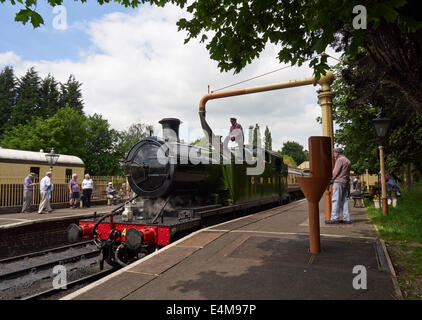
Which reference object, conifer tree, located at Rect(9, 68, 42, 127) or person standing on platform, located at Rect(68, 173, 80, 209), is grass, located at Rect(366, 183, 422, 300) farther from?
conifer tree, located at Rect(9, 68, 42, 127)

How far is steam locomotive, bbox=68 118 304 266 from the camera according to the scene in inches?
213

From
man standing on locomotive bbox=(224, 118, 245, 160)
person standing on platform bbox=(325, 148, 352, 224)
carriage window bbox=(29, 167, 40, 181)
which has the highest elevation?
man standing on locomotive bbox=(224, 118, 245, 160)

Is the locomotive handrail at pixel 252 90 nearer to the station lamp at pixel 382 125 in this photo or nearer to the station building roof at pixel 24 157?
the station lamp at pixel 382 125

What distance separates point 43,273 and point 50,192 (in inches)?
298

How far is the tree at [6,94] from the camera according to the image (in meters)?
43.4

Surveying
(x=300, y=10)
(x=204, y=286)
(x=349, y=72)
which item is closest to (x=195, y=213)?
(x=204, y=286)

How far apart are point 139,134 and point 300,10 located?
44668mm

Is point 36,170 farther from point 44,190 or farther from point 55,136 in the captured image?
point 55,136

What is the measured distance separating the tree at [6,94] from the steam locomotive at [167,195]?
46.0m

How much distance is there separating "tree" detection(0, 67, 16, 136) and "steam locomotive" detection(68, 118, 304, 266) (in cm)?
4596

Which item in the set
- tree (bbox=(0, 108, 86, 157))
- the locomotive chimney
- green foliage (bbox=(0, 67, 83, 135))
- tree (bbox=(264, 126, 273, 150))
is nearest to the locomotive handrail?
the locomotive chimney

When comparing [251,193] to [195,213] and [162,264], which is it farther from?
[162,264]

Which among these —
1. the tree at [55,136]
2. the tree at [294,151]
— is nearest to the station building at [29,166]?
the tree at [55,136]

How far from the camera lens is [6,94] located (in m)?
45.8
